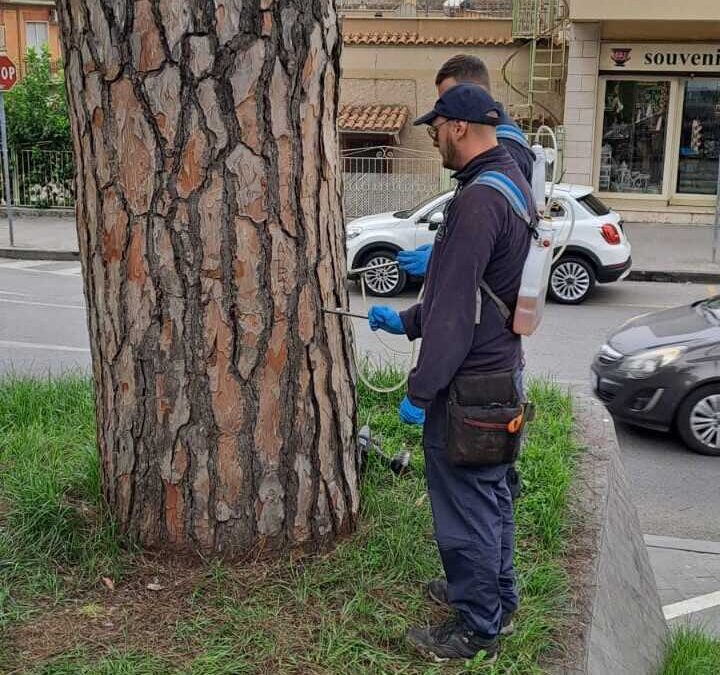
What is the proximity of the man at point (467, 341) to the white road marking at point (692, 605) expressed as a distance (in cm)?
199

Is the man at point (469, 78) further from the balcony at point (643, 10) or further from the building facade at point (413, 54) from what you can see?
the building facade at point (413, 54)

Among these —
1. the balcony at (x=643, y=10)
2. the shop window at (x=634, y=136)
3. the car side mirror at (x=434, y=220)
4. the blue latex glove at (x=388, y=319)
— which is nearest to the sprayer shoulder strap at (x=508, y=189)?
the blue latex glove at (x=388, y=319)

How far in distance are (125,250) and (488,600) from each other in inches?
62.3

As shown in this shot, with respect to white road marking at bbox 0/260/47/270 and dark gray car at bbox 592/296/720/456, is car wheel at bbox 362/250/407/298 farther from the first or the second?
white road marking at bbox 0/260/47/270

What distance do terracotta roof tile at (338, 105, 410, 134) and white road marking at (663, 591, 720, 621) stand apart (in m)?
16.6

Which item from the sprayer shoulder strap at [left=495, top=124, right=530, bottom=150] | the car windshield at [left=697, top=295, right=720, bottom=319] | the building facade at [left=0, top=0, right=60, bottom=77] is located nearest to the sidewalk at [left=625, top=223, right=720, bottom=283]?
the car windshield at [left=697, top=295, right=720, bottom=319]

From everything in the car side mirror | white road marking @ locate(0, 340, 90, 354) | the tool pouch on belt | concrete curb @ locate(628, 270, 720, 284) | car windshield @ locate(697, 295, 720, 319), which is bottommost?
concrete curb @ locate(628, 270, 720, 284)

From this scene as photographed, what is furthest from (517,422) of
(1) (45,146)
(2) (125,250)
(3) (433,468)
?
(1) (45,146)

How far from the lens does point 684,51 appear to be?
63.7ft

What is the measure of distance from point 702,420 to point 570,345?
11.4 feet

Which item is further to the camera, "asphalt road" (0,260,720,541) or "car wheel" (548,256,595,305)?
"car wheel" (548,256,595,305)

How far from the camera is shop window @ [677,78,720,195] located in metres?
19.8

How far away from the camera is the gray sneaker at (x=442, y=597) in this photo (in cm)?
310

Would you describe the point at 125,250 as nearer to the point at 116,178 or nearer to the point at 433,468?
the point at 116,178
